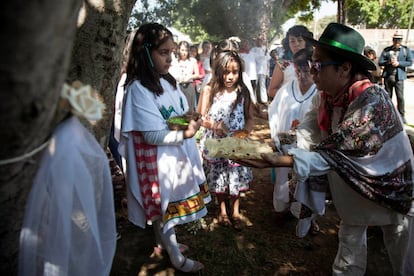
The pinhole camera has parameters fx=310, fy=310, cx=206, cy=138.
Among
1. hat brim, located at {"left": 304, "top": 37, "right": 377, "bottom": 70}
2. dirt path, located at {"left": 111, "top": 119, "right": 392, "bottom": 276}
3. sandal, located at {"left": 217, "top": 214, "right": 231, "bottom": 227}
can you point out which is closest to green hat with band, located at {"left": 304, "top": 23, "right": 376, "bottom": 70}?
hat brim, located at {"left": 304, "top": 37, "right": 377, "bottom": 70}

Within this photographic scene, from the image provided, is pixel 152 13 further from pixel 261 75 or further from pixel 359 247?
pixel 359 247

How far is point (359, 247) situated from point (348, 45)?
1404mm

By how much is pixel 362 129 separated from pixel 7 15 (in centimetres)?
184

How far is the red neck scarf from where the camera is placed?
6.55 feet

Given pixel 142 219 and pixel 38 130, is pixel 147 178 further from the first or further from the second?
pixel 38 130

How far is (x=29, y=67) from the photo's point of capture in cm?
63

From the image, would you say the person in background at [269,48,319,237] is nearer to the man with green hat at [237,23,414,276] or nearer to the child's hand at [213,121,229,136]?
the child's hand at [213,121,229,136]

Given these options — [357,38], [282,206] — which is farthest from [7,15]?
[282,206]

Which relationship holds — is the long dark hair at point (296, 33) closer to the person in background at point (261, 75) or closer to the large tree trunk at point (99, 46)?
the large tree trunk at point (99, 46)

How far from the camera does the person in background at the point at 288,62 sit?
388 cm

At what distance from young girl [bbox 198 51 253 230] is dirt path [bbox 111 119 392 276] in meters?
0.25

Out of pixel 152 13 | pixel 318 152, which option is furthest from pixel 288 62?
pixel 152 13

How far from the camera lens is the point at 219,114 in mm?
3432

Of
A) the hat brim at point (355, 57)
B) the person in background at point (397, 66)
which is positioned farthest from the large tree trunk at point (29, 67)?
the person in background at point (397, 66)
